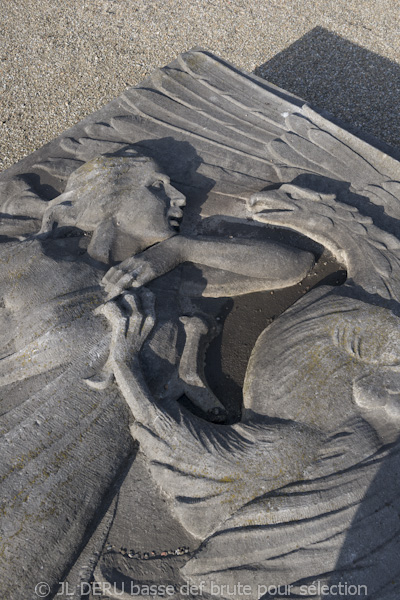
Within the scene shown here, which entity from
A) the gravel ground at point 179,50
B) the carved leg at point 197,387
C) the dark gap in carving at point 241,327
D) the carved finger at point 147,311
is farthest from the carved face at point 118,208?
the gravel ground at point 179,50

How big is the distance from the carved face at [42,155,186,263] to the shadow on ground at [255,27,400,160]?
377 centimetres

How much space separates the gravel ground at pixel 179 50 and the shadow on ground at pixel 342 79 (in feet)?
0.05

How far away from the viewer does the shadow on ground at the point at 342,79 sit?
6406 mm

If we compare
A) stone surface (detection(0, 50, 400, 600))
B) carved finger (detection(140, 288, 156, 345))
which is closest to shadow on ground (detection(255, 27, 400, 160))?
stone surface (detection(0, 50, 400, 600))

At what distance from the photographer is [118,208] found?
3584 mm

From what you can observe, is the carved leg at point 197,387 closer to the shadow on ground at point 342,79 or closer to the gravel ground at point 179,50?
the gravel ground at point 179,50

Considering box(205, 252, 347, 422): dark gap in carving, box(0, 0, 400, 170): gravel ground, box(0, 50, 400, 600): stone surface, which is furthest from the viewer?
box(0, 0, 400, 170): gravel ground

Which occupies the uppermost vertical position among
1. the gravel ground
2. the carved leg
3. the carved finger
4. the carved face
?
the gravel ground

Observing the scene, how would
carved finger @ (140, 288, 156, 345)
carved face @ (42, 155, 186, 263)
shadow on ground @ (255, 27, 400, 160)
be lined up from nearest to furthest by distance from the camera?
carved finger @ (140, 288, 156, 345) → carved face @ (42, 155, 186, 263) → shadow on ground @ (255, 27, 400, 160)

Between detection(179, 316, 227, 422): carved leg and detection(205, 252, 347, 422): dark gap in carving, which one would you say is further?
detection(205, 252, 347, 422): dark gap in carving

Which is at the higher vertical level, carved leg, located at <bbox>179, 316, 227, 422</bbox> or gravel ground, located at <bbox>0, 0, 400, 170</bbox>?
gravel ground, located at <bbox>0, 0, 400, 170</bbox>

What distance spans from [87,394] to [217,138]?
9.00 ft

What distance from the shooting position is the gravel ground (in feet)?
21.5

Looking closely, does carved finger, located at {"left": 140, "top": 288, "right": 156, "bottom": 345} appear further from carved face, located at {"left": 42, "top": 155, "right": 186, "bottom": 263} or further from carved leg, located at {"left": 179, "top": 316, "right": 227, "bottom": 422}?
carved face, located at {"left": 42, "top": 155, "right": 186, "bottom": 263}
